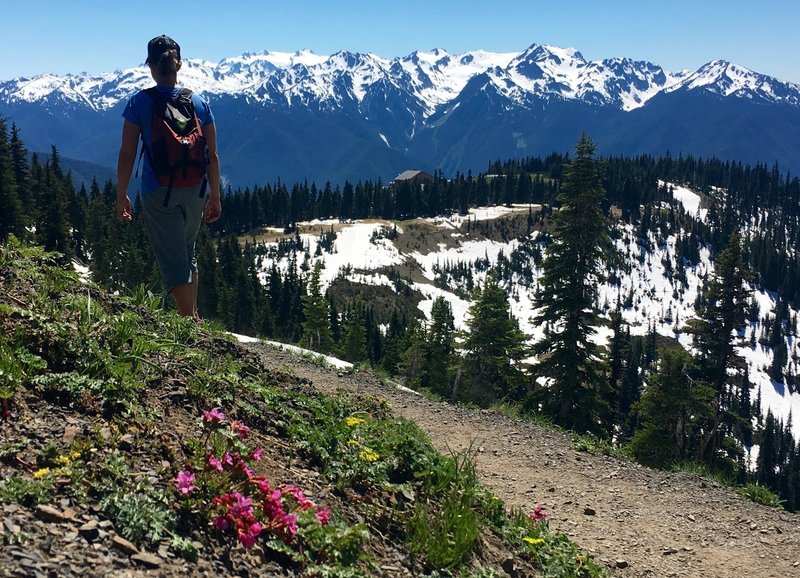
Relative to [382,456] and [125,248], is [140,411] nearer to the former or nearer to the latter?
[382,456]

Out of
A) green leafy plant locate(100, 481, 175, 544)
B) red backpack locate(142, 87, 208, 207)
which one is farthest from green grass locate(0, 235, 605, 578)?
red backpack locate(142, 87, 208, 207)

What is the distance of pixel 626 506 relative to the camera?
8133 mm

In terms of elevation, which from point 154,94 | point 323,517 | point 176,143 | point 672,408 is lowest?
point 672,408

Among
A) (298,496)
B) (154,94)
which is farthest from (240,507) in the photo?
(154,94)

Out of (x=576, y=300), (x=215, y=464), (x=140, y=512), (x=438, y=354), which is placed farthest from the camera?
(x=438, y=354)

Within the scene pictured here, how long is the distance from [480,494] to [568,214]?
21844 mm

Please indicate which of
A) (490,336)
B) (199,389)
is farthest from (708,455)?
(199,389)

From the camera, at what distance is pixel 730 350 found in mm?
28188

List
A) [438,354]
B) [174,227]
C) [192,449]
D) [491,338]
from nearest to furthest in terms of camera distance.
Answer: [192,449]
[174,227]
[491,338]
[438,354]

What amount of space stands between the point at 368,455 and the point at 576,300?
21.7m

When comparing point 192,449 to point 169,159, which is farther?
point 169,159

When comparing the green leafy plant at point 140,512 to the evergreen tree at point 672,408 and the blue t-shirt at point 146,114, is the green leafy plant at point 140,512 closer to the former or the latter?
the blue t-shirt at point 146,114

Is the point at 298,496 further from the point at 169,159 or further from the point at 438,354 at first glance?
A: the point at 438,354

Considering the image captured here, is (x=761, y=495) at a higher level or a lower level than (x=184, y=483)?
lower
